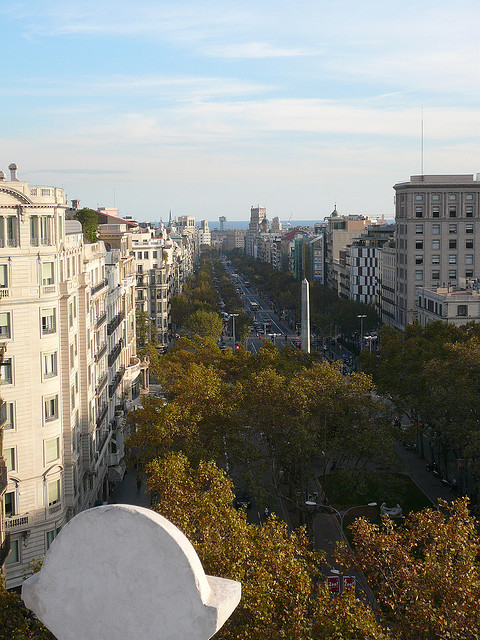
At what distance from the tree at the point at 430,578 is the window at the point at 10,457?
685 inches

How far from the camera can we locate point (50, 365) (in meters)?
39.0

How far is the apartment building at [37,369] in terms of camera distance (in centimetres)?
3653

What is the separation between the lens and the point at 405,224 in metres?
117

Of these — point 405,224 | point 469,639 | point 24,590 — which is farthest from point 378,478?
point 405,224

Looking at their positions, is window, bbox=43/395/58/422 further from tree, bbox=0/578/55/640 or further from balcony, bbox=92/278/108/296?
tree, bbox=0/578/55/640

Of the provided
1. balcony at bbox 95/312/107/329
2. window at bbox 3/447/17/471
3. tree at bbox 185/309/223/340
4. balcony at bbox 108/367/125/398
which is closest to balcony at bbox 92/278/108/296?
balcony at bbox 95/312/107/329

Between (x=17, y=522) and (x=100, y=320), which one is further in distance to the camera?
(x=100, y=320)

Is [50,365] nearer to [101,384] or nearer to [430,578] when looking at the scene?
[101,384]

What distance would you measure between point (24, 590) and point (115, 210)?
140752 millimetres

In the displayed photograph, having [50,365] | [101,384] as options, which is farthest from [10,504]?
[101,384]

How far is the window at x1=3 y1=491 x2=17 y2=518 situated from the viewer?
121 feet

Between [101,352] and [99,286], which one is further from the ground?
[99,286]

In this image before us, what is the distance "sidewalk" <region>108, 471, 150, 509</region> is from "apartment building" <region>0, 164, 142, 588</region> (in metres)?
12.7

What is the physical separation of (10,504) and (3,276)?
1052cm
